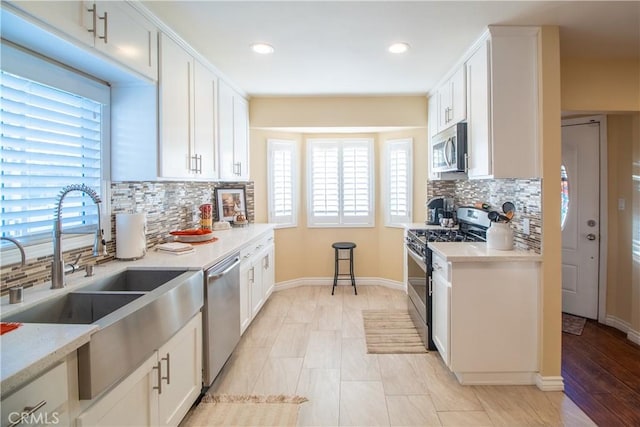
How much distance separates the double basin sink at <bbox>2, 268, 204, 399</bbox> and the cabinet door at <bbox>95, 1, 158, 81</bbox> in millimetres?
1214

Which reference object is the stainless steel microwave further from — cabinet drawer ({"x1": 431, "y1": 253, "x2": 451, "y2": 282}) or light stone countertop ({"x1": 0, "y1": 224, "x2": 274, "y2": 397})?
light stone countertop ({"x1": 0, "y1": 224, "x2": 274, "y2": 397})

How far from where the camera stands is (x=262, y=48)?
271 cm

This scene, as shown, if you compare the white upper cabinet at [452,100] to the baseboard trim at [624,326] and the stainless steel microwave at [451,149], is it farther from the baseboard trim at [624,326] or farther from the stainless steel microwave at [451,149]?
the baseboard trim at [624,326]

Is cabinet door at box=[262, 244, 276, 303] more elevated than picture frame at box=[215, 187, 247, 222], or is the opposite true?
picture frame at box=[215, 187, 247, 222]

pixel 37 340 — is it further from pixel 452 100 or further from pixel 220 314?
pixel 452 100

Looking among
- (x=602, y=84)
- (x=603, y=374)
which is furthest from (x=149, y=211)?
(x=602, y=84)

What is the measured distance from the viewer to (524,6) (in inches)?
83.1

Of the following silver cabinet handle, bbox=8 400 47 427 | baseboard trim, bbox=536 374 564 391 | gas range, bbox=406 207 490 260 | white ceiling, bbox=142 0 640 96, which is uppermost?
white ceiling, bbox=142 0 640 96

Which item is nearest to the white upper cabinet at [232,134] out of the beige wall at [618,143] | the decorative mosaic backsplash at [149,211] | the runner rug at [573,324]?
the decorative mosaic backsplash at [149,211]

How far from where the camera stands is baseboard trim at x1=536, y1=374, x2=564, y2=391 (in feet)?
7.82

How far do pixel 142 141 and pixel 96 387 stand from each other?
157 centimetres

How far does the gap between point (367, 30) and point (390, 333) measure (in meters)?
2.61

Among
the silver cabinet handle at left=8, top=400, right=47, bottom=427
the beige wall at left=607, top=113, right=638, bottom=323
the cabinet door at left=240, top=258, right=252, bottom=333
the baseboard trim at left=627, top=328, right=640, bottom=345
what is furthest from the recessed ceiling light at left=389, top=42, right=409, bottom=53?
the baseboard trim at left=627, top=328, right=640, bottom=345

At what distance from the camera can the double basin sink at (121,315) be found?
1.25 meters
